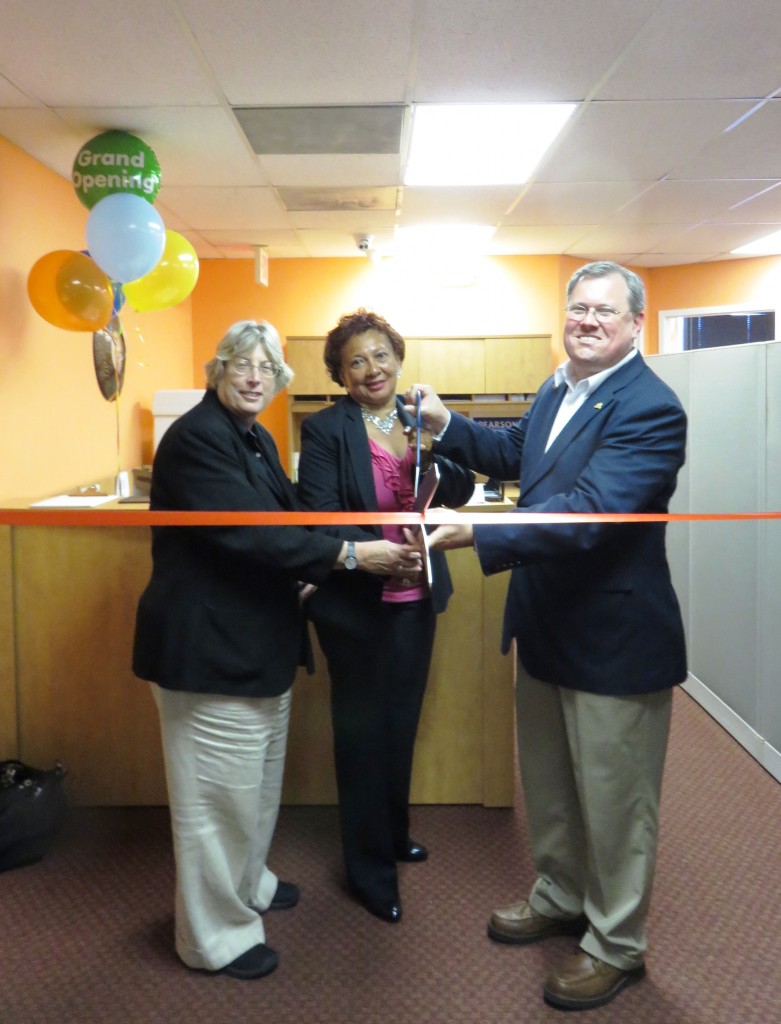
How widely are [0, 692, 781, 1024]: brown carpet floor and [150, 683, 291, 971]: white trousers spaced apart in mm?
137

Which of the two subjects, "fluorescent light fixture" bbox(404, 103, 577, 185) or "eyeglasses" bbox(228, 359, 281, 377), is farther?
"fluorescent light fixture" bbox(404, 103, 577, 185)

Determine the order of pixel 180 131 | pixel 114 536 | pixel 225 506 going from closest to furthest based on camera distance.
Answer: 1. pixel 225 506
2. pixel 114 536
3. pixel 180 131

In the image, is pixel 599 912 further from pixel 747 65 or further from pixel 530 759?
pixel 747 65

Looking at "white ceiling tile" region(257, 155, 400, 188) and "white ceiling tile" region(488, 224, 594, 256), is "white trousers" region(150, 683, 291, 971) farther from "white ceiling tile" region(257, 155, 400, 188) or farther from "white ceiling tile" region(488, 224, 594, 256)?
"white ceiling tile" region(488, 224, 594, 256)

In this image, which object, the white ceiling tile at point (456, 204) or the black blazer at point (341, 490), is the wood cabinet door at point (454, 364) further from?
the black blazer at point (341, 490)

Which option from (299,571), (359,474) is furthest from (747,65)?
(299,571)

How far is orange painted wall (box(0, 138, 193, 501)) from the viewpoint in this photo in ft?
12.2

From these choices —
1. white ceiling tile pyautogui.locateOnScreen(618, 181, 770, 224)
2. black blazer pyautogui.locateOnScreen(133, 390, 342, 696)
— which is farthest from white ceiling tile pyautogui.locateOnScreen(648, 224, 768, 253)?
black blazer pyautogui.locateOnScreen(133, 390, 342, 696)

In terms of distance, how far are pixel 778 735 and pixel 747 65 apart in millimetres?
2493

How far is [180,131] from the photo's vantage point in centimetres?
367

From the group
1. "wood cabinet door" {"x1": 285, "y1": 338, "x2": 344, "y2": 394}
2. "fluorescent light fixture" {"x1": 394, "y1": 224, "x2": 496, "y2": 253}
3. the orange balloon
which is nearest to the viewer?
the orange balloon

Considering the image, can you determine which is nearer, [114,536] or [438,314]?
[114,536]

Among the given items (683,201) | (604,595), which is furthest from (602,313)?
(683,201)

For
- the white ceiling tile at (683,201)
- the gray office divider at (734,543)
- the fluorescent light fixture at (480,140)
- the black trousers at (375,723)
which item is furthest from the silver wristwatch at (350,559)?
the white ceiling tile at (683,201)
